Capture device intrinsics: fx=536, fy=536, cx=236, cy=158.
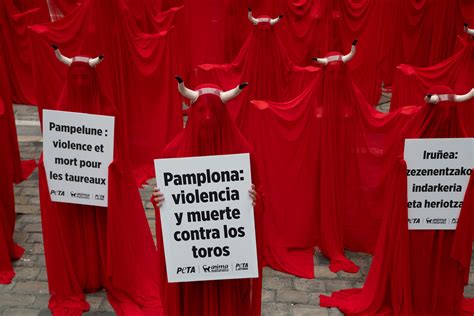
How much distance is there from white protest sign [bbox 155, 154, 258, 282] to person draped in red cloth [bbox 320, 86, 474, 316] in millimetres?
1802

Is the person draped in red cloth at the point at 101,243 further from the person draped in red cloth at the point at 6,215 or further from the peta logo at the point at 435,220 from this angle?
the peta logo at the point at 435,220

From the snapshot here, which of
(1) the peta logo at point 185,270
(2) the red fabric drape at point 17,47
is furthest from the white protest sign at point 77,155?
(2) the red fabric drape at point 17,47

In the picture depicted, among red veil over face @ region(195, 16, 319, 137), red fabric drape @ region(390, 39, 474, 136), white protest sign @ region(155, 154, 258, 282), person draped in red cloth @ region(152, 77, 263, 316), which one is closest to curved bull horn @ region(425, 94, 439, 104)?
person draped in red cloth @ region(152, 77, 263, 316)

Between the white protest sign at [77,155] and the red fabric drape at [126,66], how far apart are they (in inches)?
113

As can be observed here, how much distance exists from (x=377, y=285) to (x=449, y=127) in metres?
1.84

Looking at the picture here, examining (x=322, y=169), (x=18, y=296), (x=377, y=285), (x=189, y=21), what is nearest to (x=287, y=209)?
(x=322, y=169)

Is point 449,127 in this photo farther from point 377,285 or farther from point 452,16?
point 452,16

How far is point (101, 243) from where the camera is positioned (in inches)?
233

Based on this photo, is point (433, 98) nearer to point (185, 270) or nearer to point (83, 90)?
point (185, 270)

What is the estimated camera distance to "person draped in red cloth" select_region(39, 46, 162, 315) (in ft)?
18.1

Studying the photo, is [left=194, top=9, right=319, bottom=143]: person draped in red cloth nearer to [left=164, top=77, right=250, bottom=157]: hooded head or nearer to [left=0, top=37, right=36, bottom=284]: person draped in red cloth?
[left=0, top=37, right=36, bottom=284]: person draped in red cloth

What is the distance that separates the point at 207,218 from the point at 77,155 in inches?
74.5

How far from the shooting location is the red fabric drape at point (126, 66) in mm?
8484

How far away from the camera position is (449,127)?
5176 mm
